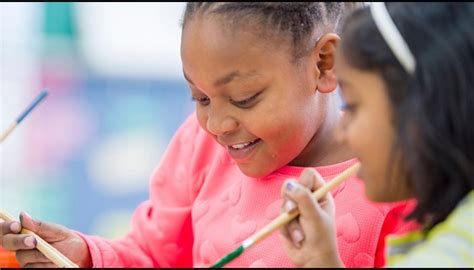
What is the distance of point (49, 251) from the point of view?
847 mm

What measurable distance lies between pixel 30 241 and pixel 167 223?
0.19 m

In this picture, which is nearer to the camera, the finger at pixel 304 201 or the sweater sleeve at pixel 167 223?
the finger at pixel 304 201

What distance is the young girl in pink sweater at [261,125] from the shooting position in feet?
2.70

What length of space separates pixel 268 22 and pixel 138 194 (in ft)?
4.51

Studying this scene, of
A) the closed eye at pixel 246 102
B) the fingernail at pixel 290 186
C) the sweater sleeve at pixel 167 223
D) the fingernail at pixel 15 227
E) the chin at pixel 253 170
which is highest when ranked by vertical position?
the closed eye at pixel 246 102

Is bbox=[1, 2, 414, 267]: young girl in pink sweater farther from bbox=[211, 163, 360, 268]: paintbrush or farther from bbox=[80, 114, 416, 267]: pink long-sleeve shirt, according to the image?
bbox=[211, 163, 360, 268]: paintbrush

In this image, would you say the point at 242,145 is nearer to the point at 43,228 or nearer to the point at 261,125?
the point at 261,125

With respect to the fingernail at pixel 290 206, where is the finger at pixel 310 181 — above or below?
above

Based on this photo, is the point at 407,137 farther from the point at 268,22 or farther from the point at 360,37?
the point at 268,22

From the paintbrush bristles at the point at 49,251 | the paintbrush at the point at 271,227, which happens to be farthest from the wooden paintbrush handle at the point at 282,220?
the paintbrush bristles at the point at 49,251

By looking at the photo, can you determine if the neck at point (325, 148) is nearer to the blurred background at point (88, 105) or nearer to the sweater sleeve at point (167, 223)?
the sweater sleeve at point (167, 223)

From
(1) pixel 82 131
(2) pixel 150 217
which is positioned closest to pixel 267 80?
(2) pixel 150 217

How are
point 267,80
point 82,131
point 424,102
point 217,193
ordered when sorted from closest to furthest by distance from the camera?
1. point 424,102
2. point 267,80
3. point 217,193
4. point 82,131

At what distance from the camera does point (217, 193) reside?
3.17 feet
